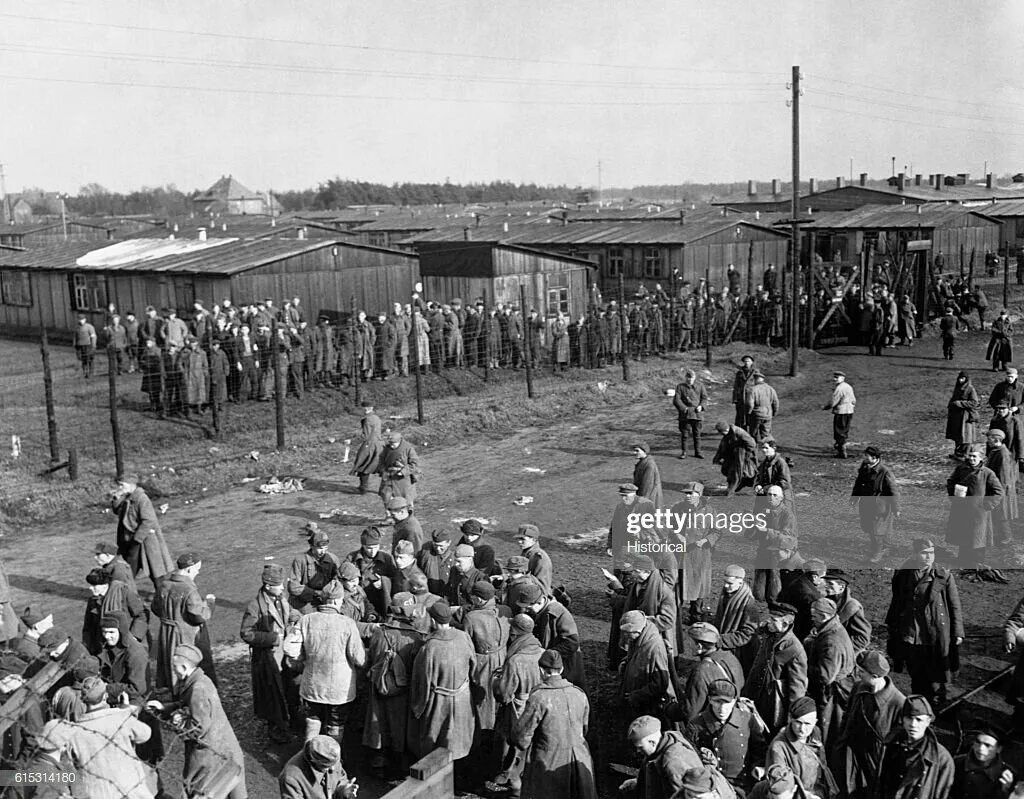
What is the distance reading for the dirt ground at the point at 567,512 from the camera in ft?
34.2

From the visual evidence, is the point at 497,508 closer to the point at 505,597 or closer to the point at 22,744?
the point at 505,597

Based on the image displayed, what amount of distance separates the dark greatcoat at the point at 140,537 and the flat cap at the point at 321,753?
5.68m

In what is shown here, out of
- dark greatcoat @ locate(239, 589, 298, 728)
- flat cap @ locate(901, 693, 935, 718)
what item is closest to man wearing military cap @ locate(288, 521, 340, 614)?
dark greatcoat @ locate(239, 589, 298, 728)

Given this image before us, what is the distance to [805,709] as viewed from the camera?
6.55 m

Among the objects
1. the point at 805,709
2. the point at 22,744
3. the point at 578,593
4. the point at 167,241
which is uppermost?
the point at 167,241

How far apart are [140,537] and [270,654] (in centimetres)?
360

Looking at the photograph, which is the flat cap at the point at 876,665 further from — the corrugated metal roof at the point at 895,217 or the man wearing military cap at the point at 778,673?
the corrugated metal roof at the point at 895,217

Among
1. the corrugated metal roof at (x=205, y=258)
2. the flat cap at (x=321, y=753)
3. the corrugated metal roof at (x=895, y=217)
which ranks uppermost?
the corrugated metal roof at (x=895, y=217)

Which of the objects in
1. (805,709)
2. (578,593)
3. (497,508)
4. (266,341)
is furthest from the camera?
(266,341)

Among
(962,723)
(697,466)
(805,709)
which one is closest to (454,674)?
(805,709)

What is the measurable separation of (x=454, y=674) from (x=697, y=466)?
1085cm

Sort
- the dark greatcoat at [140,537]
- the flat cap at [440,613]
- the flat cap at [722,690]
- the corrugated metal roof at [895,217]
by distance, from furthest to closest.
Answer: the corrugated metal roof at [895,217] < the dark greatcoat at [140,537] < the flat cap at [440,613] < the flat cap at [722,690]

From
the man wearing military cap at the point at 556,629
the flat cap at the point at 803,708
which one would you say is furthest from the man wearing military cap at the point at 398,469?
the flat cap at the point at 803,708

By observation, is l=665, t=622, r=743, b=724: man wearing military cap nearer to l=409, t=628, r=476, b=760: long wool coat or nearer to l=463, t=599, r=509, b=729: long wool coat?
l=463, t=599, r=509, b=729: long wool coat
